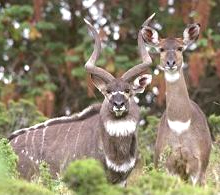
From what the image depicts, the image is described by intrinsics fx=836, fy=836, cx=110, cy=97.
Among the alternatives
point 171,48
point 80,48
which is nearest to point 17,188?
point 171,48

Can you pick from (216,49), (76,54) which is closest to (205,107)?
(216,49)

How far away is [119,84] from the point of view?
A: 8.15 metres

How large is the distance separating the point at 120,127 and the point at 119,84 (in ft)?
1.44

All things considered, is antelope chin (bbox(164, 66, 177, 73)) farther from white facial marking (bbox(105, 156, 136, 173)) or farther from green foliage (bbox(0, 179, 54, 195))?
green foliage (bbox(0, 179, 54, 195))

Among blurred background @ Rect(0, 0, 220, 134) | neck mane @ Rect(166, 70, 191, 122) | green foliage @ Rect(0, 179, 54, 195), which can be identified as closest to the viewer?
green foliage @ Rect(0, 179, 54, 195)

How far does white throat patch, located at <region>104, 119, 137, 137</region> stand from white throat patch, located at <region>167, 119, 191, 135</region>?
1.32ft

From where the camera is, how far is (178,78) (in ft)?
27.4

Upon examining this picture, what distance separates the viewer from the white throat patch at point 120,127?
8000mm

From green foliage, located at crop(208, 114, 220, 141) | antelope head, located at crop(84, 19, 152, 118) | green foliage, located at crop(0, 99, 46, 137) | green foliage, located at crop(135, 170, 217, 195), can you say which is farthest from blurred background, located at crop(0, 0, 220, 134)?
green foliage, located at crop(135, 170, 217, 195)

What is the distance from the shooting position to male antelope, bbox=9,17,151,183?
801cm

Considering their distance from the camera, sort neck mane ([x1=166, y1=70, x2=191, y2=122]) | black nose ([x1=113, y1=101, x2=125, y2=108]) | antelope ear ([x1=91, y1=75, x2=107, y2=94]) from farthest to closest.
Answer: antelope ear ([x1=91, y1=75, x2=107, y2=94]) < neck mane ([x1=166, y1=70, x2=191, y2=122]) < black nose ([x1=113, y1=101, x2=125, y2=108])

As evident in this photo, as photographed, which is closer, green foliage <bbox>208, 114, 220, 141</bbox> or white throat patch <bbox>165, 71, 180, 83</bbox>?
white throat patch <bbox>165, 71, 180, 83</bbox>

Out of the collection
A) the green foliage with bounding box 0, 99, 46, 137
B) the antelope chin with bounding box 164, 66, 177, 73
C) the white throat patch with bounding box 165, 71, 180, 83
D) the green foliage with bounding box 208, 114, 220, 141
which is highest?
the antelope chin with bounding box 164, 66, 177, 73

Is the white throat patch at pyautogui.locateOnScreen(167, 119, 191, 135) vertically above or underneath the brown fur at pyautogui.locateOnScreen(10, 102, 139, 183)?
above
